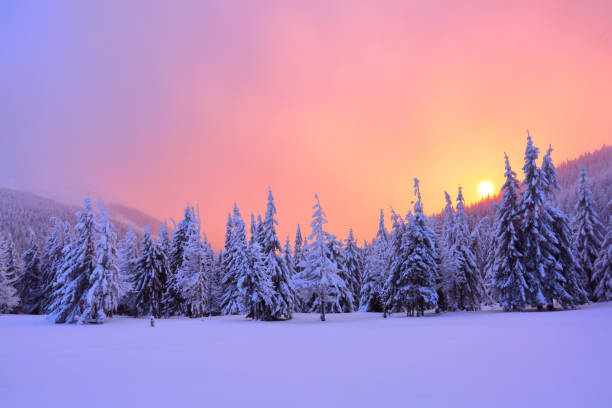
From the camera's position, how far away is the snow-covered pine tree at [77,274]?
114 ft

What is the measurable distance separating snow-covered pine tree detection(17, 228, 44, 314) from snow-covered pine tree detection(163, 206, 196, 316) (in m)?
23.5

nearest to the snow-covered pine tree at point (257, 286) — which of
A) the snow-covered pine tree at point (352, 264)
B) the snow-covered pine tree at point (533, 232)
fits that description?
the snow-covered pine tree at point (352, 264)

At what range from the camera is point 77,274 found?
37156 millimetres

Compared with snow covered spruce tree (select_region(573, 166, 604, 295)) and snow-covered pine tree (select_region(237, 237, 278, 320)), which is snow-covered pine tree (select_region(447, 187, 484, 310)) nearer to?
snow covered spruce tree (select_region(573, 166, 604, 295))

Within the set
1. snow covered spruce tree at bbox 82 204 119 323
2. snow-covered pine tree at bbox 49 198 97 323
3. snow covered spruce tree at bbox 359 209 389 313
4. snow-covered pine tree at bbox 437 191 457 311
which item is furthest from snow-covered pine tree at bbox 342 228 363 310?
snow-covered pine tree at bbox 49 198 97 323

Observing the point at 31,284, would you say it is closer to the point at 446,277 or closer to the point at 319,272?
the point at 319,272

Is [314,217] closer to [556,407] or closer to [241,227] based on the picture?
[241,227]

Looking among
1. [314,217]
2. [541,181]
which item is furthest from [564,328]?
[314,217]

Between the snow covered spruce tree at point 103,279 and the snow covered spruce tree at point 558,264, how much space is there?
42.9 meters

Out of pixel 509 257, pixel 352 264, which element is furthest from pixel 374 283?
pixel 509 257

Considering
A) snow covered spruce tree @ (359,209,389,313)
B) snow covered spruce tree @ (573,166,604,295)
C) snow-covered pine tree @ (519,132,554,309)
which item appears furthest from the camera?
snow covered spruce tree @ (359,209,389,313)

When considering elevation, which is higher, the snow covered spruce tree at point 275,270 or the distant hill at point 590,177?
the distant hill at point 590,177

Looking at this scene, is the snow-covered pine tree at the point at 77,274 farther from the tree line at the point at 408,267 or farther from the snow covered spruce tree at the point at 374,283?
the snow covered spruce tree at the point at 374,283

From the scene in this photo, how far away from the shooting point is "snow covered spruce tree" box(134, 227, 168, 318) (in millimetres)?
48500
